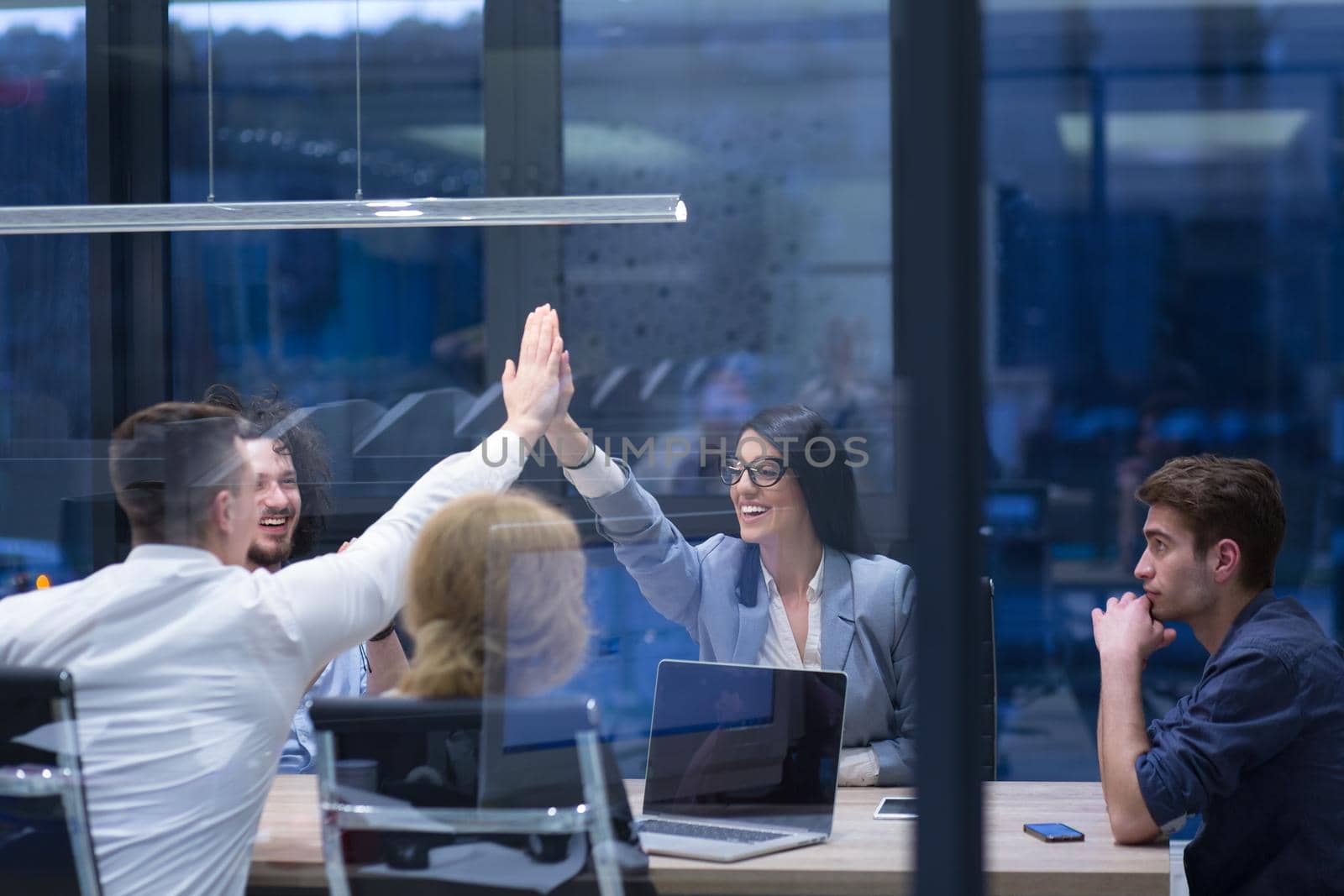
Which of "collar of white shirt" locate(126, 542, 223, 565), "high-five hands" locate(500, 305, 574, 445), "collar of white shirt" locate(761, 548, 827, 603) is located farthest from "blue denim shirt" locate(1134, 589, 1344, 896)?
"collar of white shirt" locate(126, 542, 223, 565)

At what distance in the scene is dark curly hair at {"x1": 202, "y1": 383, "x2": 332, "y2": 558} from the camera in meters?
2.04

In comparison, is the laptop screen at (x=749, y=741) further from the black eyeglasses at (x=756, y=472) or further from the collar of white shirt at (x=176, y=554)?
the collar of white shirt at (x=176, y=554)

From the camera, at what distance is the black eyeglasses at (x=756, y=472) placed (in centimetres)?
227

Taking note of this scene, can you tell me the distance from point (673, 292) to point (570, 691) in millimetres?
2352

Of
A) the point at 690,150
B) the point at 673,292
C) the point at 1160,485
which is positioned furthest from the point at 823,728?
the point at 690,150

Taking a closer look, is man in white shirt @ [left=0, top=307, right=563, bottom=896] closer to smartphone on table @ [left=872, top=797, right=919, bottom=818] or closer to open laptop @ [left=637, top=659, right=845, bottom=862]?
open laptop @ [left=637, top=659, right=845, bottom=862]

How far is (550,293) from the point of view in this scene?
4133 millimetres

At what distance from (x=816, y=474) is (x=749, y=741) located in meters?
0.43

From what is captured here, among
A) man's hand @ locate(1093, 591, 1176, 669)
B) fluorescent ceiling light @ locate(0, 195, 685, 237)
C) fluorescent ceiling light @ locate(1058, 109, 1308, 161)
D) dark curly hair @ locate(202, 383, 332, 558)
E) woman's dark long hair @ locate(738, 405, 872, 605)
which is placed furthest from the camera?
fluorescent ceiling light @ locate(1058, 109, 1308, 161)

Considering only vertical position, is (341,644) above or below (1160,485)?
below

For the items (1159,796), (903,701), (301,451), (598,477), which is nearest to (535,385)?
(598,477)

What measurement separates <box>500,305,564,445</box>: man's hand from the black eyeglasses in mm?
300

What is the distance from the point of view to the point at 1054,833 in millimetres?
2254

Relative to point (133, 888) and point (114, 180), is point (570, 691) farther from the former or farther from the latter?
point (114, 180)
